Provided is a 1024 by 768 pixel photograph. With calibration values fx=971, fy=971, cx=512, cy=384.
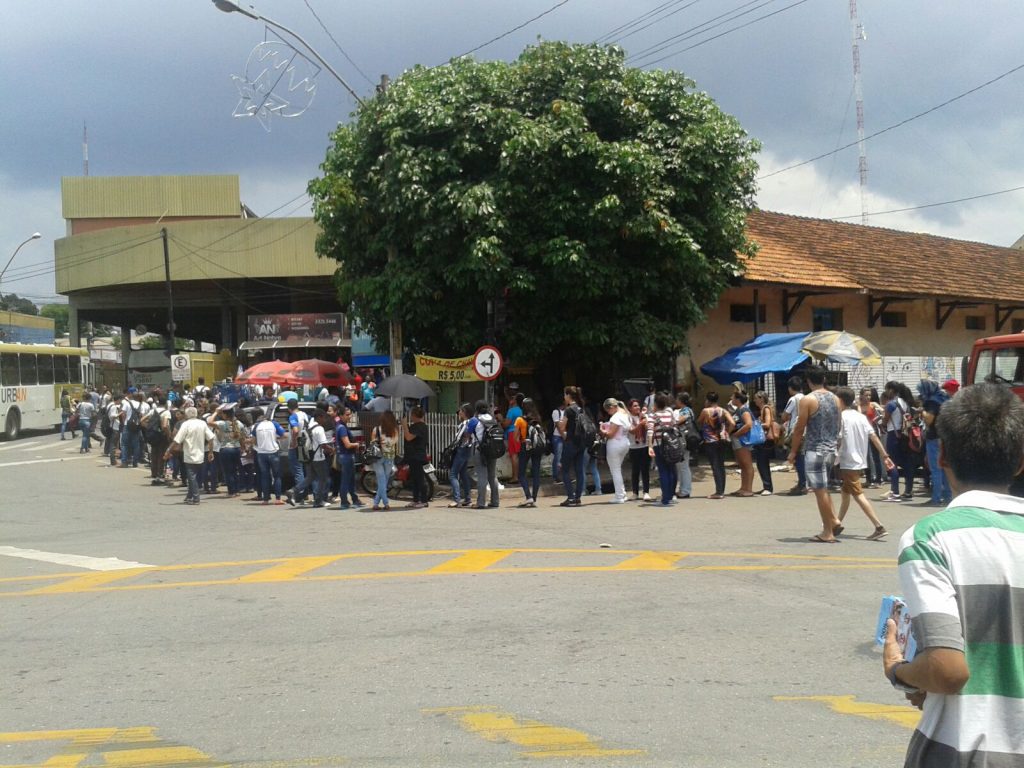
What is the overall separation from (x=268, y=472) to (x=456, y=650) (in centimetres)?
1118

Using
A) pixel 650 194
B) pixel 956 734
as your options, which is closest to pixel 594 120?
pixel 650 194

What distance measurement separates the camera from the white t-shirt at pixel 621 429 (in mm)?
15320

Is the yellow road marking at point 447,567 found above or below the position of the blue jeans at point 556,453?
below

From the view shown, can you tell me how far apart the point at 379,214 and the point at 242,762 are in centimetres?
1567

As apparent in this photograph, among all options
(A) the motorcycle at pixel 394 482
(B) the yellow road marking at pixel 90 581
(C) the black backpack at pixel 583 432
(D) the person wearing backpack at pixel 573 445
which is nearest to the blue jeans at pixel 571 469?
(D) the person wearing backpack at pixel 573 445

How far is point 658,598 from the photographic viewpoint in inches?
317

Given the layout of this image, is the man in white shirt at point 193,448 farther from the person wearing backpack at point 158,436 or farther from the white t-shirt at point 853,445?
the white t-shirt at point 853,445

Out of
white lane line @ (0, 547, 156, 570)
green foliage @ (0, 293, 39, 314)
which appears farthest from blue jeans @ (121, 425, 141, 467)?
green foliage @ (0, 293, 39, 314)

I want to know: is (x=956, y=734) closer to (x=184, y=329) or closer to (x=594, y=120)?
(x=594, y=120)

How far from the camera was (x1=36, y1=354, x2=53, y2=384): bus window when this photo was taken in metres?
35.3

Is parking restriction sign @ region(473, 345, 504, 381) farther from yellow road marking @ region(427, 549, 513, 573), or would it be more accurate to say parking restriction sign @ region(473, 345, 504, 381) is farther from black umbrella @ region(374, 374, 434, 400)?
yellow road marking @ region(427, 549, 513, 573)

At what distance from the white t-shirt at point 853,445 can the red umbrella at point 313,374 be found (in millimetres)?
16967

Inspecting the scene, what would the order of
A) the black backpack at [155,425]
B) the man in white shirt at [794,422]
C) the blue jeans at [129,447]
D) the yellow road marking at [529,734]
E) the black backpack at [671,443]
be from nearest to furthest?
the yellow road marking at [529,734]
the man in white shirt at [794,422]
the black backpack at [671,443]
the black backpack at [155,425]
the blue jeans at [129,447]

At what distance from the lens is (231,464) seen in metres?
18.3
